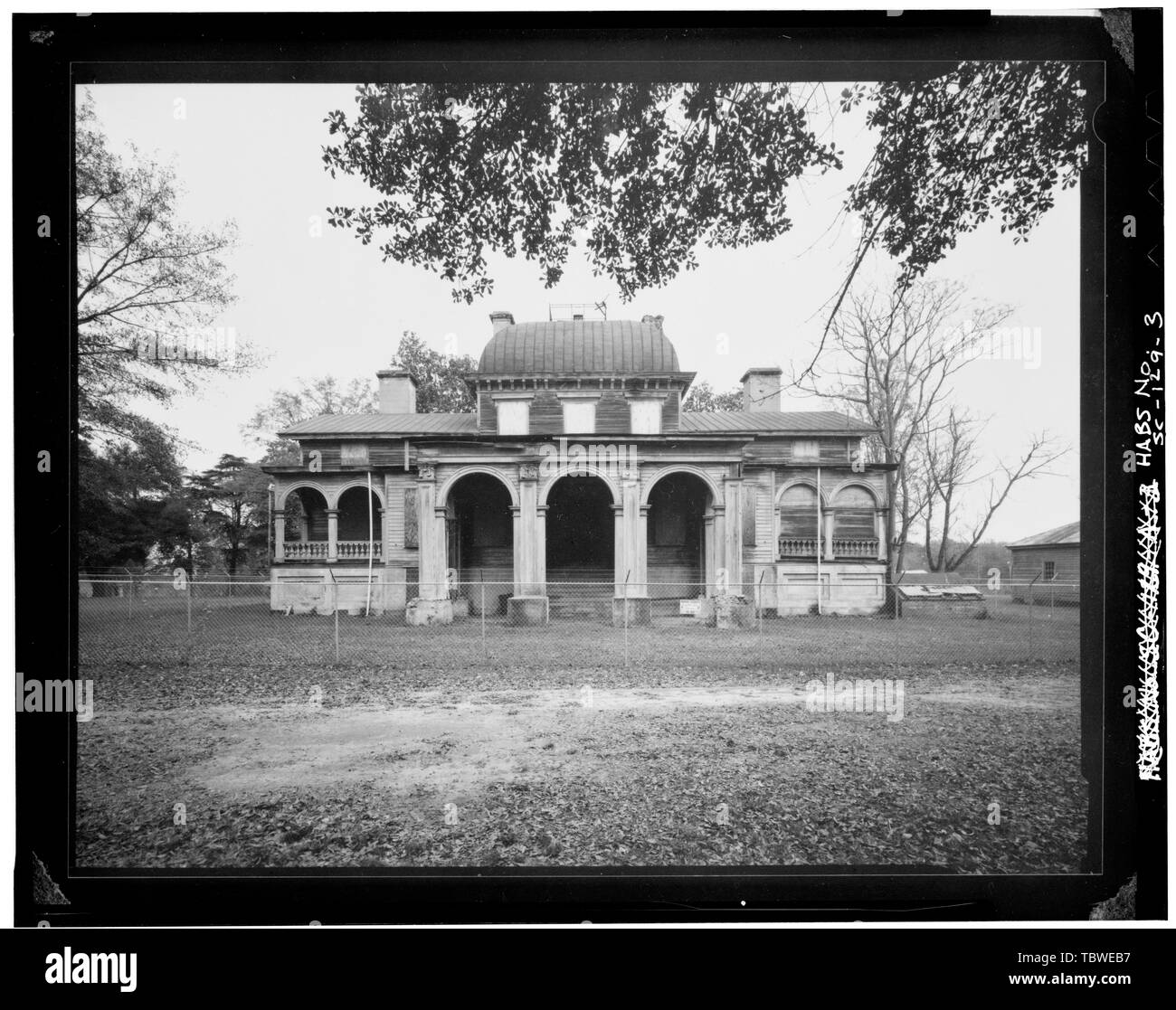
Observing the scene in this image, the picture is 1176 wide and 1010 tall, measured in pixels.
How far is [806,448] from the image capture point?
4031 mm

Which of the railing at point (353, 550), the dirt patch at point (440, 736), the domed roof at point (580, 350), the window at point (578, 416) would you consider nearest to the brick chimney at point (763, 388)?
the domed roof at point (580, 350)

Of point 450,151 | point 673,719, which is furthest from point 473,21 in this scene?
point 673,719

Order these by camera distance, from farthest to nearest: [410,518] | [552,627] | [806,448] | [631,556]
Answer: [631,556], [410,518], [806,448], [552,627]

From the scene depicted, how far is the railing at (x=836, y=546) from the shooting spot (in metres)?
3.72

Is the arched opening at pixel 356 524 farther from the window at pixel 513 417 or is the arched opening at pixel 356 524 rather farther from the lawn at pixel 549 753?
the window at pixel 513 417

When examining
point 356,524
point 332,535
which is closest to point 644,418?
point 356,524

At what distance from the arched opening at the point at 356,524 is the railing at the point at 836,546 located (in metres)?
3.90

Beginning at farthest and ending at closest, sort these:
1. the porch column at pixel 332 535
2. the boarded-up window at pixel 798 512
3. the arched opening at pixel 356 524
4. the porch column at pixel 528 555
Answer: the boarded-up window at pixel 798 512, the porch column at pixel 528 555, the arched opening at pixel 356 524, the porch column at pixel 332 535

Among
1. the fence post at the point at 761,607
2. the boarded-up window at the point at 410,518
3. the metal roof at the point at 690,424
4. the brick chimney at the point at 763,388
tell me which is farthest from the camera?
the boarded-up window at the point at 410,518

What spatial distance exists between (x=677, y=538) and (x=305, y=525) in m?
3.51

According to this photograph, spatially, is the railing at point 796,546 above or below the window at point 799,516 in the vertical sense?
below

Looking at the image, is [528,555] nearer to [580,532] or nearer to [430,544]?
[580,532]

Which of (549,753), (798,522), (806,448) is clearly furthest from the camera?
(798,522)
